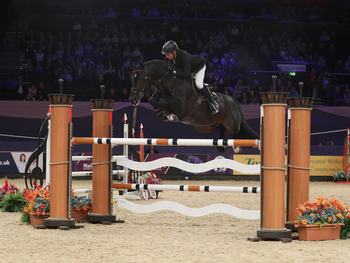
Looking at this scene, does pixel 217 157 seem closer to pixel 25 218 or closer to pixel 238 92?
pixel 238 92

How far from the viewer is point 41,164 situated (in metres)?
13.7

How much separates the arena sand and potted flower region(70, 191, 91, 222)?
0.29m

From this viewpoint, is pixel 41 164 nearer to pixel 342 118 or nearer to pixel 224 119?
pixel 224 119

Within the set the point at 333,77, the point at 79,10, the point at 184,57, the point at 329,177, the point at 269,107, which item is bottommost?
the point at 329,177

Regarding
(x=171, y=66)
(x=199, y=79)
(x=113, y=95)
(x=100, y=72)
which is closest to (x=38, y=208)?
(x=171, y=66)

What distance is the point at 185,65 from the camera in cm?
666

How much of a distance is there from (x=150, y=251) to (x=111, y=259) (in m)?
0.48

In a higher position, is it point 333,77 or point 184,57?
point 333,77

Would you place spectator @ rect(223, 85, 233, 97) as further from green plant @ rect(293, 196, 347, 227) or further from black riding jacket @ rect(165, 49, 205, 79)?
green plant @ rect(293, 196, 347, 227)

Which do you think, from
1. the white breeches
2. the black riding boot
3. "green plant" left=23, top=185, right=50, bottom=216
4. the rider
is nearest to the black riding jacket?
the rider

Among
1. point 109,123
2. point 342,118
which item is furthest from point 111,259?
point 342,118

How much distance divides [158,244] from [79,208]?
1.82m

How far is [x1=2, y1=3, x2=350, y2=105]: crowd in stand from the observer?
56.3 ft

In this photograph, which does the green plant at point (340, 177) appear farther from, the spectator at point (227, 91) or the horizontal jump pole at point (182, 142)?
the horizontal jump pole at point (182, 142)
